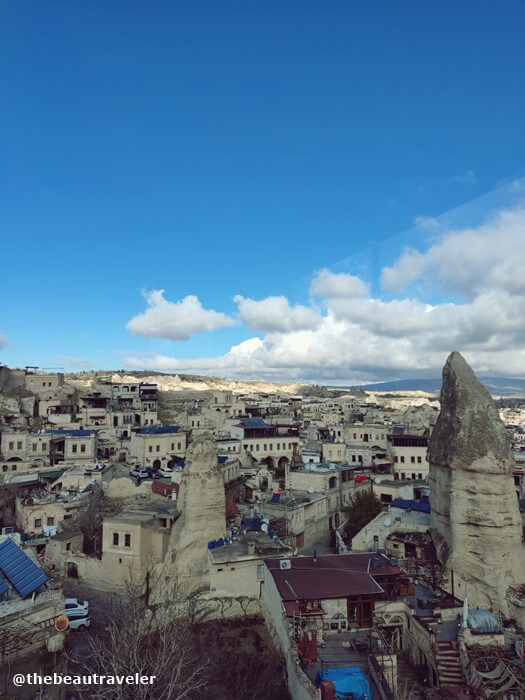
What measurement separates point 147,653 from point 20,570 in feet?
29.3

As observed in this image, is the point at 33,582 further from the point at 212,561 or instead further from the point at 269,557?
the point at 269,557

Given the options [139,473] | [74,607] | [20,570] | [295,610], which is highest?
[20,570]

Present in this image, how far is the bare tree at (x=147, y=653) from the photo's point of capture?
14766 millimetres

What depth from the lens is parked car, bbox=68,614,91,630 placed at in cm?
2503

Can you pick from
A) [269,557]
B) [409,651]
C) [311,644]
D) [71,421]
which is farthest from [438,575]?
[71,421]

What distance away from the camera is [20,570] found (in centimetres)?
2227

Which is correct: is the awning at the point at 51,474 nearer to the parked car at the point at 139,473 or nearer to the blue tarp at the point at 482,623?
the parked car at the point at 139,473

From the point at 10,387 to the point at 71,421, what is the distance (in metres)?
21.6

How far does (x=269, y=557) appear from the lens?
84.9 feet

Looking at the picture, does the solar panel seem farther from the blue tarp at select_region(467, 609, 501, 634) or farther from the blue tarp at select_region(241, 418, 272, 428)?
the blue tarp at select_region(241, 418, 272, 428)

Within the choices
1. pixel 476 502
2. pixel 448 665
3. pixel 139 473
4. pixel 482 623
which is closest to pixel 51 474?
pixel 139 473

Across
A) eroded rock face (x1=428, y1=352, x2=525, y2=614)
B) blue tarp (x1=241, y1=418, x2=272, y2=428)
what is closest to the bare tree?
eroded rock face (x1=428, y1=352, x2=525, y2=614)

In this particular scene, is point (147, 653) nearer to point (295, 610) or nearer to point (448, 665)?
point (295, 610)

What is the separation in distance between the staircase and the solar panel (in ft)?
55.3
